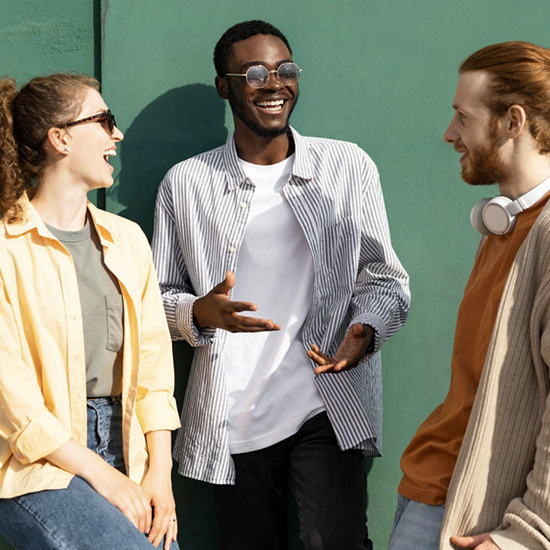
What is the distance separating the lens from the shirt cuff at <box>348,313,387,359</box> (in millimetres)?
3311

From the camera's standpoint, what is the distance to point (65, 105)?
9.98 ft

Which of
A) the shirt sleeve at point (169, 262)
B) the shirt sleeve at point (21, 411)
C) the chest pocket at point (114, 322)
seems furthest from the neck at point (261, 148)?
the shirt sleeve at point (21, 411)

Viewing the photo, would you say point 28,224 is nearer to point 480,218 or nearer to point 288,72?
point 288,72

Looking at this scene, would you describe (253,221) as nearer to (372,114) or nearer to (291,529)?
(372,114)

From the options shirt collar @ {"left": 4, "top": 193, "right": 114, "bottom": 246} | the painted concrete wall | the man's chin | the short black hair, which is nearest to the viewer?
the man's chin

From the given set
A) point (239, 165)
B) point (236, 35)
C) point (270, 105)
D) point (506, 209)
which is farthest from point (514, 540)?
point (236, 35)

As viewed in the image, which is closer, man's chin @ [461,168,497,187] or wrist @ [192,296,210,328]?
man's chin @ [461,168,497,187]

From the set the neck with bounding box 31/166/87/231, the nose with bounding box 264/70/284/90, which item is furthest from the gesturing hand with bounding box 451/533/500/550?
the nose with bounding box 264/70/284/90

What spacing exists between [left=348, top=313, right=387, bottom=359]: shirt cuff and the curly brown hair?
1416 mm

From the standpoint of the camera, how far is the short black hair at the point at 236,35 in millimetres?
3660

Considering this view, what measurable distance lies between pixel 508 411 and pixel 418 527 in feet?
1.74

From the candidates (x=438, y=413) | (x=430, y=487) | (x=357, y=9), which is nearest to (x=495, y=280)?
(x=438, y=413)

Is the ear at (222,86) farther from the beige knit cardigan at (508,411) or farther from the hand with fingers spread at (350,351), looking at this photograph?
the beige knit cardigan at (508,411)

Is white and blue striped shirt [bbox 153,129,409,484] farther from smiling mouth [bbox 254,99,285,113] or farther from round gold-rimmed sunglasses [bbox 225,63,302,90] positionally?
round gold-rimmed sunglasses [bbox 225,63,302,90]
